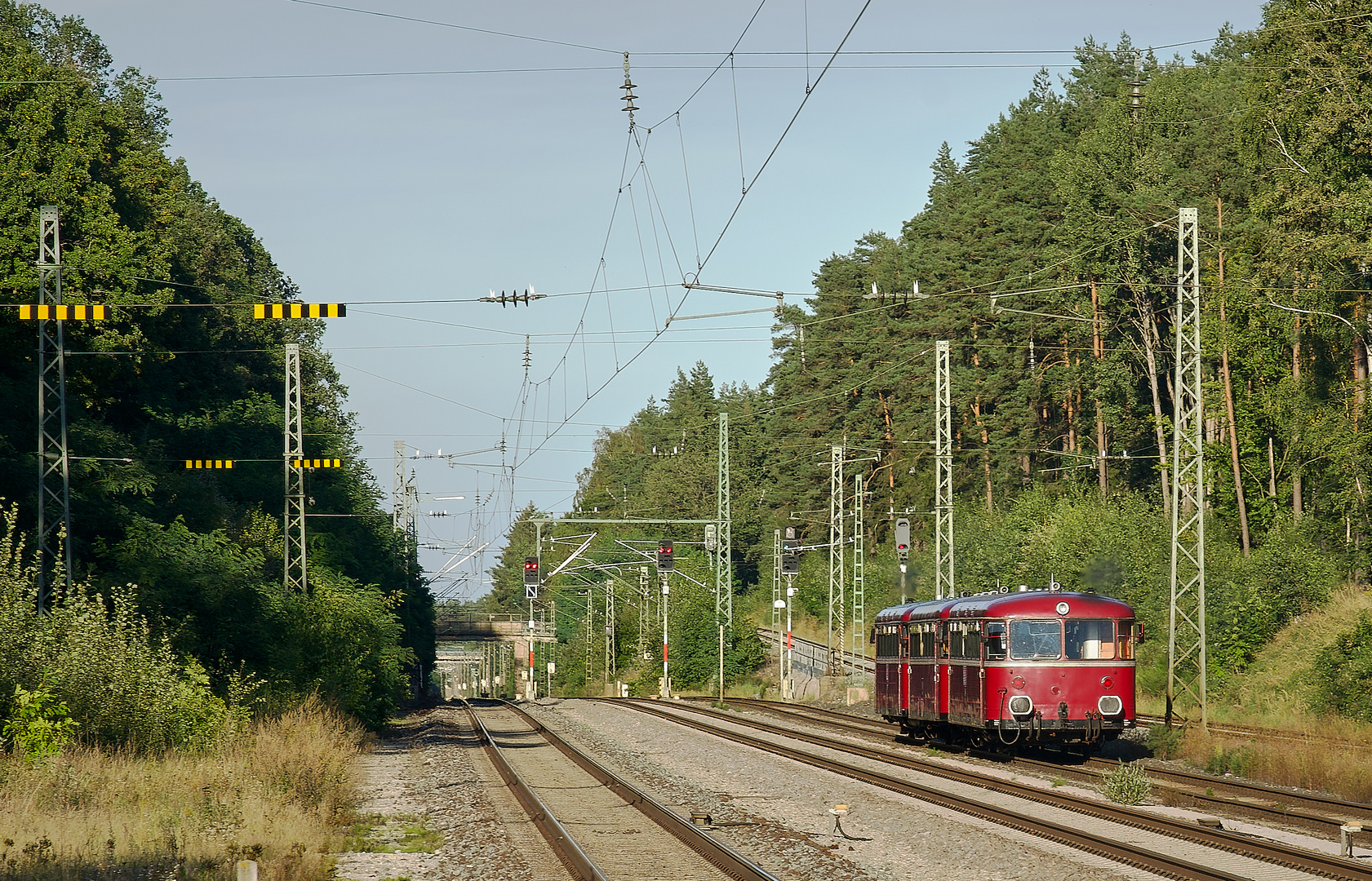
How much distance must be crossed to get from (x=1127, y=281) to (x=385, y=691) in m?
37.4

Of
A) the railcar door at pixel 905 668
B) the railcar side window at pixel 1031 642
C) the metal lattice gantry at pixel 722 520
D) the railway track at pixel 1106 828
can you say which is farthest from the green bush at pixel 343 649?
the railcar side window at pixel 1031 642

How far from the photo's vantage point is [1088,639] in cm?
2477

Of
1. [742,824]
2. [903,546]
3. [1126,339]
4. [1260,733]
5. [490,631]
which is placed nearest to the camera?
[742,824]

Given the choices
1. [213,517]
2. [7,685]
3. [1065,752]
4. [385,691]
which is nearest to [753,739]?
[1065,752]

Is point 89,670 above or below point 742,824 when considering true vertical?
above

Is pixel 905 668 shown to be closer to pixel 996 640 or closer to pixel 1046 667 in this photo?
pixel 996 640

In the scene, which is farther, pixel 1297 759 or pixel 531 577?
pixel 531 577

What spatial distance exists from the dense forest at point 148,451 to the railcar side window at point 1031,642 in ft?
50.5

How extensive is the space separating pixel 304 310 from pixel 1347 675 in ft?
77.5

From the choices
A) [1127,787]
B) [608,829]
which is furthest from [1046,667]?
[608,829]

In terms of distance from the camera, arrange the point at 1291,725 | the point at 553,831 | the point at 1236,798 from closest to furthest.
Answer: the point at 553,831, the point at 1236,798, the point at 1291,725

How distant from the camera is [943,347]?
39.6m

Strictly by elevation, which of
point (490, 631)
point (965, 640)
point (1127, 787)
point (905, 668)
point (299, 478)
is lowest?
point (490, 631)

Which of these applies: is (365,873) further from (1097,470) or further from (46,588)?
(1097,470)
